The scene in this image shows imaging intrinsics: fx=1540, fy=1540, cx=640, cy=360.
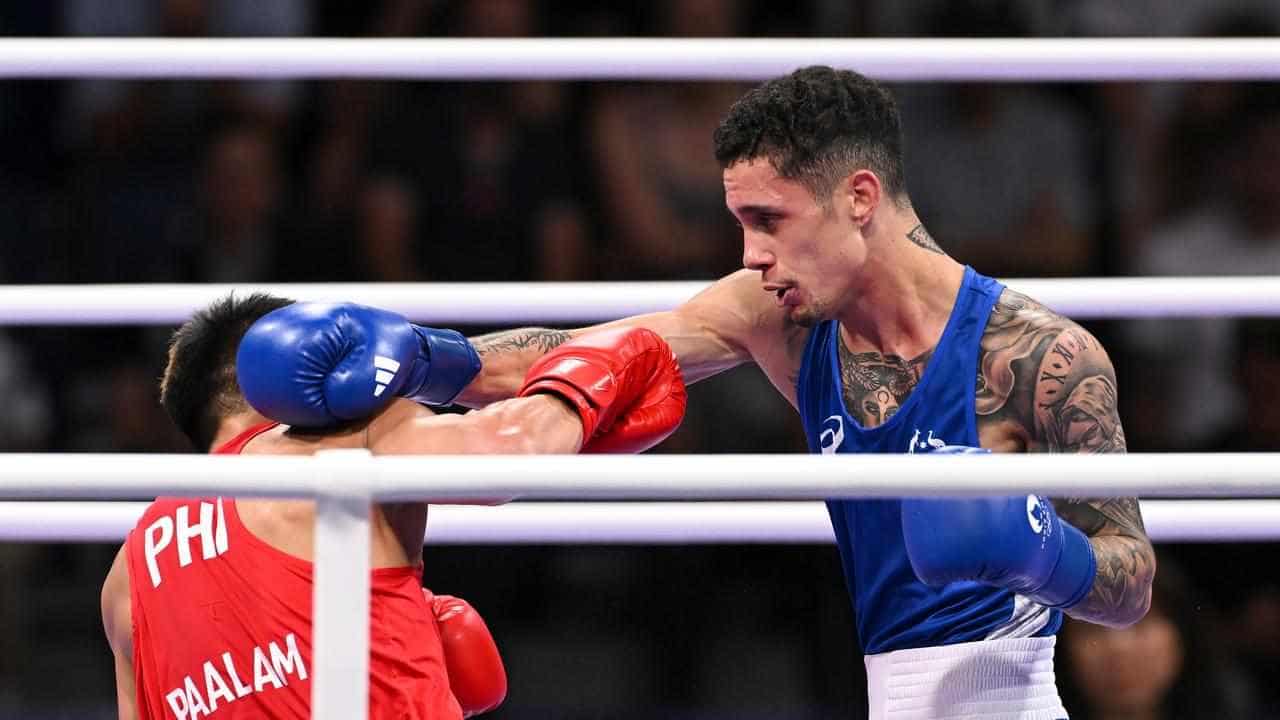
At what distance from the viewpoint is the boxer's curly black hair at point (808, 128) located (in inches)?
73.3

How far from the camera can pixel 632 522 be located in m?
2.08

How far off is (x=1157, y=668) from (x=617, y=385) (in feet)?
4.85

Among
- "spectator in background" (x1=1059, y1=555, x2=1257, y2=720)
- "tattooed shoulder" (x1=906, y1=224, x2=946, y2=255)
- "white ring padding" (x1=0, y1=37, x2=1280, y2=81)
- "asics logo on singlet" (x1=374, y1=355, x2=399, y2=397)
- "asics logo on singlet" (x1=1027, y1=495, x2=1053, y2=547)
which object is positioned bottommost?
"spectator in background" (x1=1059, y1=555, x2=1257, y2=720)

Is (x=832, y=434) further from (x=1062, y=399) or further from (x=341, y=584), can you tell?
(x=341, y=584)

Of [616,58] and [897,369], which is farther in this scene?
[616,58]

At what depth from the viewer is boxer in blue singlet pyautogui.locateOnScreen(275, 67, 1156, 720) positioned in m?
1.75

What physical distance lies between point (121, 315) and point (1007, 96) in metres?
2.10

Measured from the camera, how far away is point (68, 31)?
3.71 metres

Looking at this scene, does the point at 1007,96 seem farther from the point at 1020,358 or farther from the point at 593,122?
the point at 1020,358

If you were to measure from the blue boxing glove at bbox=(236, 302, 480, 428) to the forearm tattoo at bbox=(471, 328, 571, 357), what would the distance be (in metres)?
0.40

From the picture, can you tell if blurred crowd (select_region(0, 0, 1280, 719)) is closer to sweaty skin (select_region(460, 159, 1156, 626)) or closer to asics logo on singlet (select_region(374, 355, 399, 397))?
sweaty skin (select_region(460, 159, 1156, 626))

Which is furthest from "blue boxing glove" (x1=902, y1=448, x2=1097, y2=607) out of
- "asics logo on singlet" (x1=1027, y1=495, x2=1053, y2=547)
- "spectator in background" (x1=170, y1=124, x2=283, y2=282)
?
"spectator in background" (x1=170, y1=124, x2=283, y2=282)

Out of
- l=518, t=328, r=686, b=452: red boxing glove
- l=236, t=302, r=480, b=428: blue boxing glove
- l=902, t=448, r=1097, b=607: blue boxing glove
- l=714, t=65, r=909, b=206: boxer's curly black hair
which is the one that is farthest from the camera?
l=714, t=65, r=909, b=206: boxer's curly black hair

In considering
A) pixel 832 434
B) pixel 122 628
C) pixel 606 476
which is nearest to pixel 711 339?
pixel 832 434
